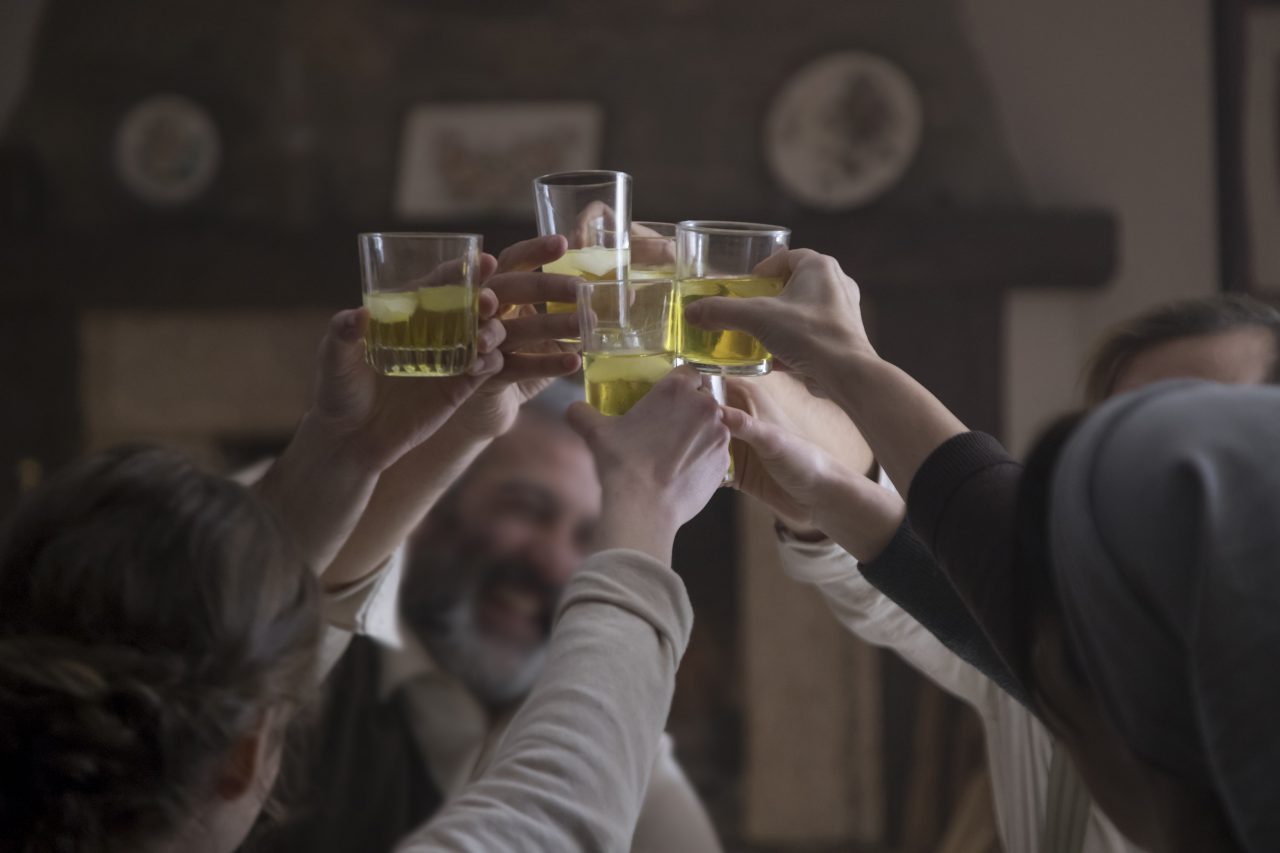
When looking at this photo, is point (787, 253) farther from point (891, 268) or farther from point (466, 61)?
point (466, 61)

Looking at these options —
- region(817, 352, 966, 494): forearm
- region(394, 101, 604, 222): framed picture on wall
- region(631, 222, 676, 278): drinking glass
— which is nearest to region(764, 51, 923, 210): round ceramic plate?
region(394, 101, 604, 222): framed picture on wall

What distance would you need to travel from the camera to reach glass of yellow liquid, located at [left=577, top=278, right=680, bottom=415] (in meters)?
1.09

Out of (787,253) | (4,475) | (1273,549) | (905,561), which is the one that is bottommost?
(4,475)

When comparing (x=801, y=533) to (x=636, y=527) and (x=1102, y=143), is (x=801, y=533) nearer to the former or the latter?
(x=636, y=527)

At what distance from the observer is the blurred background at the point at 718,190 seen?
3.39 meters

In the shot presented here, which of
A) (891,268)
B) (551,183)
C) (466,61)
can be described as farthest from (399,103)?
(551,183)

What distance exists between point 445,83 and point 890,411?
10.1 feet

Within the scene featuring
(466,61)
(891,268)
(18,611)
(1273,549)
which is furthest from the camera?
(466,61)

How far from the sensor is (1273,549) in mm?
576

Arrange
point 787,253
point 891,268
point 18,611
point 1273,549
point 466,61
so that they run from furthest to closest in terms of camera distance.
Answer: point 466,61 < point 891,268 < point 787,253 < point 18,611 < point 1273,549

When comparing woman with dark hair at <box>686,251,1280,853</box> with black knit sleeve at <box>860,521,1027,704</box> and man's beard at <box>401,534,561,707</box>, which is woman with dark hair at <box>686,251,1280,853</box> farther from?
man's beard at <box>401,534,561,707</box>

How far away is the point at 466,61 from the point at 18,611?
10.3 feet

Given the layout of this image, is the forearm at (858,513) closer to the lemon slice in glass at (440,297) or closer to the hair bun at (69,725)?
the lemon slice in glass at (440,297)

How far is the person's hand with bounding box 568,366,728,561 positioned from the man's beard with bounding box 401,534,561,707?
1.33 metres
